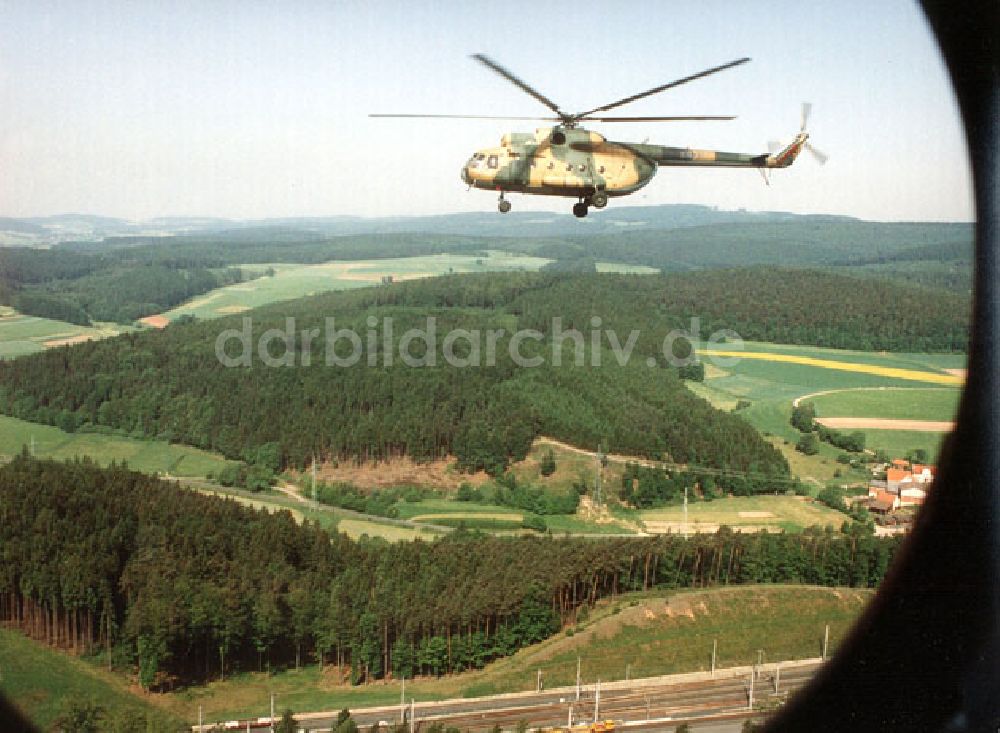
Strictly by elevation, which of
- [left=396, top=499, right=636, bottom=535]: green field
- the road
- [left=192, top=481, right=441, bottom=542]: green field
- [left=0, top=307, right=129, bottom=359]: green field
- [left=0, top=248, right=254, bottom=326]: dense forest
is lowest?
[left=396, top=499, right=636, bottom=535]: green field

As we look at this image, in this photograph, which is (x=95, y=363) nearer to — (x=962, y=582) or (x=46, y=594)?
(x=46, y=594)

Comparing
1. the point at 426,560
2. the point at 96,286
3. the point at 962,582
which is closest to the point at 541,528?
the point at 426,560

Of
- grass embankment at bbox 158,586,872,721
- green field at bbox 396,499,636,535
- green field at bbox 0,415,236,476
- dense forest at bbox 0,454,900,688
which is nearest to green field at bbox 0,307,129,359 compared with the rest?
green field at bbox 0,415,236,476

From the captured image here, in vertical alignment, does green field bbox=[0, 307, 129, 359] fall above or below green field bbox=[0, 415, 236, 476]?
above

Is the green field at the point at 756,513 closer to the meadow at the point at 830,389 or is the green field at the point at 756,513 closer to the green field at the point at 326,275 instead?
the meadow at the point at 830,389

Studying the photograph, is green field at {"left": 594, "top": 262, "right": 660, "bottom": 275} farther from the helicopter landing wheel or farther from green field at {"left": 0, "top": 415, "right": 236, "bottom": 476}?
the helicopter landing wheel

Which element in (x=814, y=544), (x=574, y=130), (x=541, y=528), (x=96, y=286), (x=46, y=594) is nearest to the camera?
(x=574, y=130)

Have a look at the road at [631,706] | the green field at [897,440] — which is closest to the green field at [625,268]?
the green field at [897,440]
